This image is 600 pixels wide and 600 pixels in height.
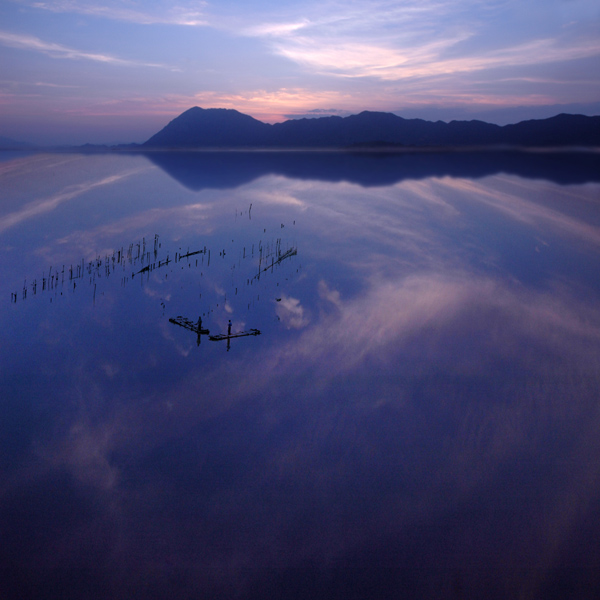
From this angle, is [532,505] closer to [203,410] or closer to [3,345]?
[203,410]

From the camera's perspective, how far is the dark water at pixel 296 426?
295 inches

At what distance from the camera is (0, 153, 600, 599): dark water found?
7488mm

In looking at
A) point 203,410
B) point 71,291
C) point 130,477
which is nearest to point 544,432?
point 203,410

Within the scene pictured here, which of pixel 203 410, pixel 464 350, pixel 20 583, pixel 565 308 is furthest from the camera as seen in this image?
pixel 565 308

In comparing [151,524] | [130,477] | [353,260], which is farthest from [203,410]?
[353,260]

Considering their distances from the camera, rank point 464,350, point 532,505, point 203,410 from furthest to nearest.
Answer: point 464,350 < point 203,410 < point 532,505

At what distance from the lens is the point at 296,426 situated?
36.4 feet

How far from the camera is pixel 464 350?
1480 centimetres

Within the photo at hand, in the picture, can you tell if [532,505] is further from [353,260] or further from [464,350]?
[353,260]

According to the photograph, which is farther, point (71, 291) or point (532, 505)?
point (71, 291)

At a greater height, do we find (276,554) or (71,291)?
(71,291)

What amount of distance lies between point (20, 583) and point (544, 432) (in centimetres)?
1130

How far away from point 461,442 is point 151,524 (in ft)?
23.4

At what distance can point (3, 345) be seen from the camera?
14148mm
